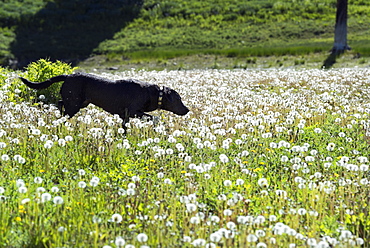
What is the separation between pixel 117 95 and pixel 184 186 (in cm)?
424

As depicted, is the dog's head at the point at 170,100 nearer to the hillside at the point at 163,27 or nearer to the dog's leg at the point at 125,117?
the dog's leg at the point at 125,117

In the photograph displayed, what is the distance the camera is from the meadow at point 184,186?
18.3 feet

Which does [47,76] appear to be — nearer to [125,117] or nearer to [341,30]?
[125,117]

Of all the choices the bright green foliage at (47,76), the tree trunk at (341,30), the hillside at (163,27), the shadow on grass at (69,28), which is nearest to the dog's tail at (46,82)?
the bright green foliage at (47,76)

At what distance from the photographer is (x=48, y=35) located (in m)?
45.8

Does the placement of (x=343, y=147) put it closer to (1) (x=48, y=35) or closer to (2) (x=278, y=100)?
(2) (x=278, y=100)

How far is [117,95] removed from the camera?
10914 millimetres

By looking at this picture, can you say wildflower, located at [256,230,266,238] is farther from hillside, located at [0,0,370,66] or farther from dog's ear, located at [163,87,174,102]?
hillside, located at [0,0,370,66]

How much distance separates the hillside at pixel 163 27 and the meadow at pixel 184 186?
2418 centimetres

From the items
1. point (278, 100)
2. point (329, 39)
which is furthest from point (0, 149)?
point (329, 39)

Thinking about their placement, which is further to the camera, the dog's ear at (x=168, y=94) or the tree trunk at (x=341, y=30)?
the tree trunk at (x=341, y=30)

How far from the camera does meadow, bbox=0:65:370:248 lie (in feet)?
18.3

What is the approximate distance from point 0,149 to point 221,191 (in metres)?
3.95

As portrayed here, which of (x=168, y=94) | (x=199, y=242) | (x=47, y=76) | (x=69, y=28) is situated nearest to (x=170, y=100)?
(x=168, y=94)
